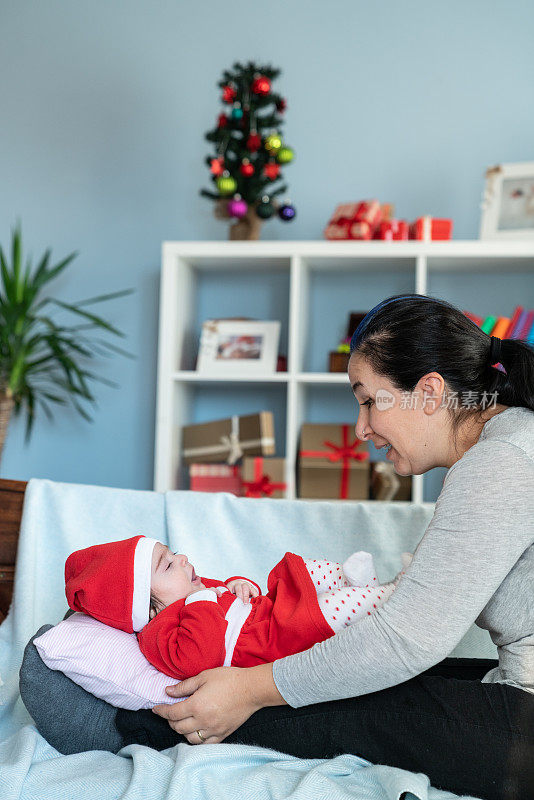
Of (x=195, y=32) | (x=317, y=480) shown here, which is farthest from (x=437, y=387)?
(x=195, y=32)

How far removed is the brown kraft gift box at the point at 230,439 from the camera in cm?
262

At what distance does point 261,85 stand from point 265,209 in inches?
15.2

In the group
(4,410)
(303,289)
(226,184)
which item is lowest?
(4,410)

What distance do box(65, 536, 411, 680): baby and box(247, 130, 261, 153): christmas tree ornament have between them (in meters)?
1.64

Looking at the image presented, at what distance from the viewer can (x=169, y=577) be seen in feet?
4.25

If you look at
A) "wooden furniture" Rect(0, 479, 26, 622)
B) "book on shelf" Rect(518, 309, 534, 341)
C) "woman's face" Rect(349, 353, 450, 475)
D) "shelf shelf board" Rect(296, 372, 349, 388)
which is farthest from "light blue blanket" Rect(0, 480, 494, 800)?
"book on shelf" Rect(518, 309, 534, 341)

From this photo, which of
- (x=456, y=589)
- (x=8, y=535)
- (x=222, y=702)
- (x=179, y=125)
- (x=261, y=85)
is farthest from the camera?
(x=179, y=125)

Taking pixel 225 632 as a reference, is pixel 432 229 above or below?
above

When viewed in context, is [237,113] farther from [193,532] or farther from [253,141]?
[193,532]

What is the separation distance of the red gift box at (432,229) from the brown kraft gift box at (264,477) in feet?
2.86

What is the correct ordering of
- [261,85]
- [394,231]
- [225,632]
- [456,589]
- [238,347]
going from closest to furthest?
[456,589] → [225,632] → [261,85] → [394,231] → [238,347]

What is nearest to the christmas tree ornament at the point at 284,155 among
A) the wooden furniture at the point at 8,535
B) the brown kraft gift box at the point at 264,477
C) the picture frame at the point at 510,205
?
the picture frame at the point at 510,205

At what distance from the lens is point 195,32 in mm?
3059

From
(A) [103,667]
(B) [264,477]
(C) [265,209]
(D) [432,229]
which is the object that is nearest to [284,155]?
(C) [265,209]
